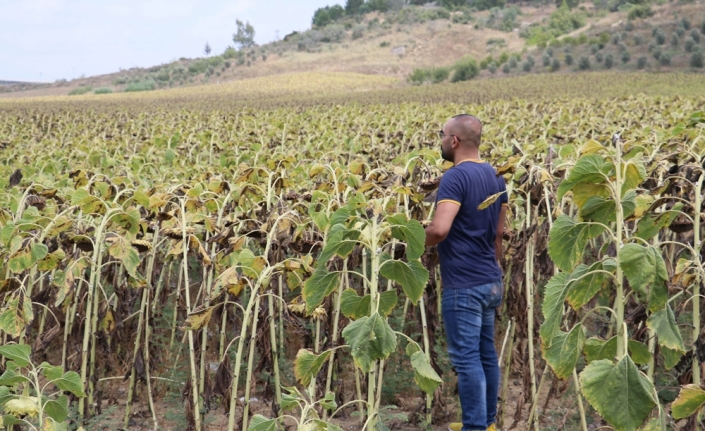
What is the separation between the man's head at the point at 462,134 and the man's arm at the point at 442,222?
1.14 ft

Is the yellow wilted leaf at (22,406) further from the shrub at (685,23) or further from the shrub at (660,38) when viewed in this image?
the shrub at (685,23)

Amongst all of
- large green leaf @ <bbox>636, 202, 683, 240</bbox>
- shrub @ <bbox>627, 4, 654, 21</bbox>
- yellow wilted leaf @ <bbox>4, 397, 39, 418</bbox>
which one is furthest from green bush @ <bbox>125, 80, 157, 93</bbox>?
large green leaf @ <bbox>636, 202, 683, 240</bbox>

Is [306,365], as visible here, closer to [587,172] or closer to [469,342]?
[469,342]

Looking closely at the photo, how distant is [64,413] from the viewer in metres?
2.80

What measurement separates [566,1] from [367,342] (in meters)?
85.9

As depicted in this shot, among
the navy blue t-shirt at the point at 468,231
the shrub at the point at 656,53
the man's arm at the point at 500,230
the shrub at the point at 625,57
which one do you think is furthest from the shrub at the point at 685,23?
the navy blue t-shirt at the point at 468,231

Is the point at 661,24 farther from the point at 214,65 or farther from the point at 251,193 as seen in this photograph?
the point at 251,193

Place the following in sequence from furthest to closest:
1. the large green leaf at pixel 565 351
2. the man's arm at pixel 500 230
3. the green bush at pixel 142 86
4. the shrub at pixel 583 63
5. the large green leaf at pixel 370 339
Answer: the green bush at pixel 142 86, the shrub at pixel 583 63, the man's arm at pixel 500 230, the large green leaf at pixel 370 339, the large green leaf at pixel 565 351

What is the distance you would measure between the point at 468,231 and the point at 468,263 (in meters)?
0.15

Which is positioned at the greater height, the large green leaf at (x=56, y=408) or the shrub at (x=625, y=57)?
the shrub at (x=625, y=57)

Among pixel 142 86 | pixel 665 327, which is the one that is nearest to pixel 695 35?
pixel 142 86

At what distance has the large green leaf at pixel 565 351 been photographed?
2.21m

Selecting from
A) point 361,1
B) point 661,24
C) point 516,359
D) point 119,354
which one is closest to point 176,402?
point 119,354

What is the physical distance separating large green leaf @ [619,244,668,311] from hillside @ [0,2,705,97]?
37.5 m
